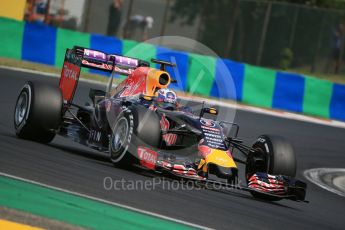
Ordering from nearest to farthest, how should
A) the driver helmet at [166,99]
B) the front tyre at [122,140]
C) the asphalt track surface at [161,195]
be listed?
the asphalt track surface at [161,195], the front tyre at [122,140], the driver helmet at [166,99]

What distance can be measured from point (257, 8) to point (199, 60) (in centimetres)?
717

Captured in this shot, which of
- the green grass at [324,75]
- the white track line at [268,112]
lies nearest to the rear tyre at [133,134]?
the white track line at [268,112]

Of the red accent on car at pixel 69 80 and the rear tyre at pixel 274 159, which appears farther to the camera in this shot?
the red accent on car at pixel 69 80

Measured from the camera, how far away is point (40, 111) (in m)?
10.6

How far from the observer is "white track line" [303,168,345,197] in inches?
474

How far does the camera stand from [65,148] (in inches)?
446

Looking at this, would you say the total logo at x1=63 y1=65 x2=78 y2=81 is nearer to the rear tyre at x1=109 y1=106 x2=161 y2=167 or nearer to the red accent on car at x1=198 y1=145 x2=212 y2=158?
the rear tyre at x1=109 y1=106 x2=161 y2=167

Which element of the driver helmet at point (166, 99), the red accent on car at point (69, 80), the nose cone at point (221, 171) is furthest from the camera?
the red accent on car at point (69, 80)

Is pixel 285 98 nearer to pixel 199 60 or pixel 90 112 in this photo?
pixel 199 60

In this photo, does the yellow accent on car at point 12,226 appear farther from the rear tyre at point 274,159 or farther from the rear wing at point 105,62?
the rear wing at point 105,62

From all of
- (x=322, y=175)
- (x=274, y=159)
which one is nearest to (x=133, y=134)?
(x=274, y=159)

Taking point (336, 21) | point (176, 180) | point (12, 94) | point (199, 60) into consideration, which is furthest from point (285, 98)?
point (176, 180)

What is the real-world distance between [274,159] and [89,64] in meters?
3.40

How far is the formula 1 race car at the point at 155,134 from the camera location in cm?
928
